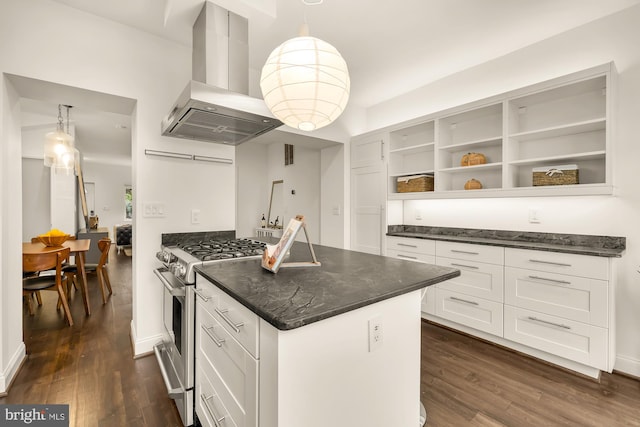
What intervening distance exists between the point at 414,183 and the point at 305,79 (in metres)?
2.50

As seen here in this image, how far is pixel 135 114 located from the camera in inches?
98.6

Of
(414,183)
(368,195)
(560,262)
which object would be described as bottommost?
(560,262)

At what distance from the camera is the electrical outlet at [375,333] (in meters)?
1.16

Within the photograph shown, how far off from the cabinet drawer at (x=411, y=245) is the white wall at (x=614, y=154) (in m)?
0.56

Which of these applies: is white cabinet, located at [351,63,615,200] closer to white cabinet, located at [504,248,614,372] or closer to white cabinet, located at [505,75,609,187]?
white cabinet, located at [505,75,609,187]

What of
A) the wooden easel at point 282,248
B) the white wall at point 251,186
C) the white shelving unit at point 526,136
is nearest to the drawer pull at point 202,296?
the wooden easel at point 282,248

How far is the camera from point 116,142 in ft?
21.8

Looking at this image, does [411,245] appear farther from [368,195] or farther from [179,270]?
[179,270]

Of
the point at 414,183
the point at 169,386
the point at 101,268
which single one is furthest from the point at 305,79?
the point at 101,268

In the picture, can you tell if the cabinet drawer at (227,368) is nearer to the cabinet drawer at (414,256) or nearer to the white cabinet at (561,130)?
the cabinet drawer at (414,256)

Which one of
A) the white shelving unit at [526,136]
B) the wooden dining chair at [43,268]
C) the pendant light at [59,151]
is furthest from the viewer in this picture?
the pendant light at [59,151]

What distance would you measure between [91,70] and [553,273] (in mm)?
3826

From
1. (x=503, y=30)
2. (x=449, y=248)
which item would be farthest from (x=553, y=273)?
(x=503, y=30)

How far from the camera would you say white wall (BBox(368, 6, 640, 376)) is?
2.18 metres
